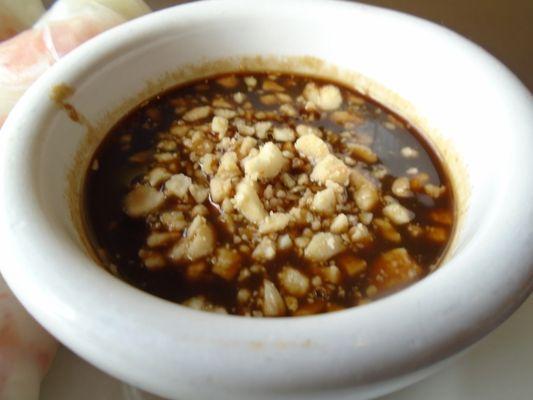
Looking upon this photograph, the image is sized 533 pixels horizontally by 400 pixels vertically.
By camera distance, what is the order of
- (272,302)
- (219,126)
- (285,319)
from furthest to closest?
(219,126)
(272,302)
(285,319)

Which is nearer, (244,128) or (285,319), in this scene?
(285,319)

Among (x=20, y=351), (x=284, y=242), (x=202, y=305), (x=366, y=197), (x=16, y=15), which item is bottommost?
(x=20, y=351)

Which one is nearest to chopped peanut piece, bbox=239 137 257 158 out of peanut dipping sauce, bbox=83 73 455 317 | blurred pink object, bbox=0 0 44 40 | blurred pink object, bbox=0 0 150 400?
peanut dipping sauce, bbox=83 73 455 317

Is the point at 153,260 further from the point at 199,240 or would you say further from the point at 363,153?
the point at 363,153

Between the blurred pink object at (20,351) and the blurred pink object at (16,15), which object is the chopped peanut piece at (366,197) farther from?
the blurred pink object at (16,15)

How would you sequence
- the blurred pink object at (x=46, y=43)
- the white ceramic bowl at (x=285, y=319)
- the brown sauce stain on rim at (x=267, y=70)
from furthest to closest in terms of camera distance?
1. the blurred pink object at (x=46, y=43)
2. the brown sauce stain on rim at (x=267, y=70)
3. the white ceramic bowl at (x=285, y=319)

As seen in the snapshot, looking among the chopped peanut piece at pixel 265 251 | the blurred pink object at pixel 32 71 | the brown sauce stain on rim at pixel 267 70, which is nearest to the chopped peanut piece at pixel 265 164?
the chopped peanut piece at pixel 265 251

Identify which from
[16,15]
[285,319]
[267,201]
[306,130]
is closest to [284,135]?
[306,130]
